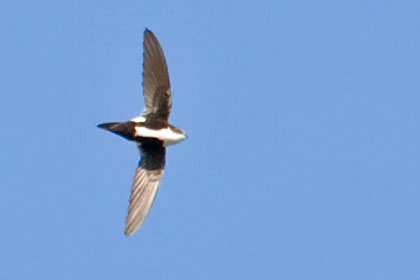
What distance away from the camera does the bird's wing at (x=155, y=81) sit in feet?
41.0

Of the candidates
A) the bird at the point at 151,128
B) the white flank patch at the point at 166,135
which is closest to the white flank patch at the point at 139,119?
the bird at the point at 151,128

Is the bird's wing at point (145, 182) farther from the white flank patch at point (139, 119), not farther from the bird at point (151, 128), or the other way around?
the white flank patch at point (139, 119)

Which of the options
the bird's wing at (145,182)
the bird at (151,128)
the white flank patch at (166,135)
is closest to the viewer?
the bird's wing at (145,182)

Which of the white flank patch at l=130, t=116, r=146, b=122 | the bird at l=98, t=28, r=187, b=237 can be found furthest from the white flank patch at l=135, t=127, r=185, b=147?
the white flank patch at l=130, t=116, r=146, b=122

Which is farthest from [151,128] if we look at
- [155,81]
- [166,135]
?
[155,81]

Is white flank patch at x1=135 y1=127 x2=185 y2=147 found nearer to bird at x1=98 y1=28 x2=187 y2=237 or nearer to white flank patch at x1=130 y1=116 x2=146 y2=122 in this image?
bird at x1=98 y1=28 x2=187 y2=237

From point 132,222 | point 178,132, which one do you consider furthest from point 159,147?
point 132,222

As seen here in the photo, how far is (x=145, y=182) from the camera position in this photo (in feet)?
41.2

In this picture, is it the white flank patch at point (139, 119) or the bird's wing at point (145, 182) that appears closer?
the bird's wing at point (145, 182)

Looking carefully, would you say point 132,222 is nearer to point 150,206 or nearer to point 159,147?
point 150,206

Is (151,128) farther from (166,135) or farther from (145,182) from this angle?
(145,182)

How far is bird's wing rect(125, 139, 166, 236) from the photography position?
39.5ft

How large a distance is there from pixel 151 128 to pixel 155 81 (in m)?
0.51

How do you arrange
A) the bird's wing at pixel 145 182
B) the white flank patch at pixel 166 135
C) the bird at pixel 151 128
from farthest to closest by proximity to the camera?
the white flank patch at pixel 166 135
the bird at pixel 151 128
the bird's wing at pixel 145 182
